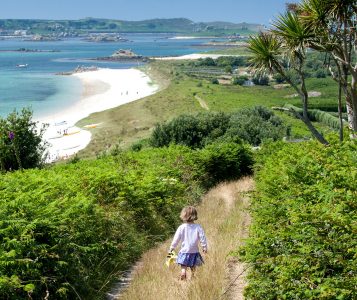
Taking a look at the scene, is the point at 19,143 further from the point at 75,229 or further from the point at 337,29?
the point at 75,229

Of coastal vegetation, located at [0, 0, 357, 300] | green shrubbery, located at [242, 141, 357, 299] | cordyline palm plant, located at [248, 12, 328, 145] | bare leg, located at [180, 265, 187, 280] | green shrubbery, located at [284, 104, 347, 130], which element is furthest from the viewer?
green shrubbery, located at [284, 104, 347, 130]

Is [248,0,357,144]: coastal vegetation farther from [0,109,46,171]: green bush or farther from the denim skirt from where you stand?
[0,109,46,171]: green bush

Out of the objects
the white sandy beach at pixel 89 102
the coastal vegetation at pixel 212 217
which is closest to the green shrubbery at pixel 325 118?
the white sandy beach at pixel 89 102

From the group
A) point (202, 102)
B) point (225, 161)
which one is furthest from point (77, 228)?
point (202, 102)

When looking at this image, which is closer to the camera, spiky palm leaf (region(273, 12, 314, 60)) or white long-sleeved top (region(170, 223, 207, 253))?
white long-sleeved top (region(170, 223, 207, 253))

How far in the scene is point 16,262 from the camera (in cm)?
584

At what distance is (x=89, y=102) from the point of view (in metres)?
84.3

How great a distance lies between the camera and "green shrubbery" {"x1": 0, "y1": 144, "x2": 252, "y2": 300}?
6.04 m

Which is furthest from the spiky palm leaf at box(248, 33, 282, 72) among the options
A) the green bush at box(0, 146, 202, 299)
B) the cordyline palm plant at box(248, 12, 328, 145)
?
the green bush at box(0, 146, 202, 299)

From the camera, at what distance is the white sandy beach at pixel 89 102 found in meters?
52.1

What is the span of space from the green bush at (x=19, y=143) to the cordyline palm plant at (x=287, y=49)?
1106 cm

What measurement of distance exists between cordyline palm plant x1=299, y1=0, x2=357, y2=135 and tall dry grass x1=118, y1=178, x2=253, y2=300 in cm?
424

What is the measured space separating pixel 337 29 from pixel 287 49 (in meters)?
1.59

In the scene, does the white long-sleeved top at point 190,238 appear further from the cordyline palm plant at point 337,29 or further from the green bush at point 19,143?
the green bush at point 19,143
